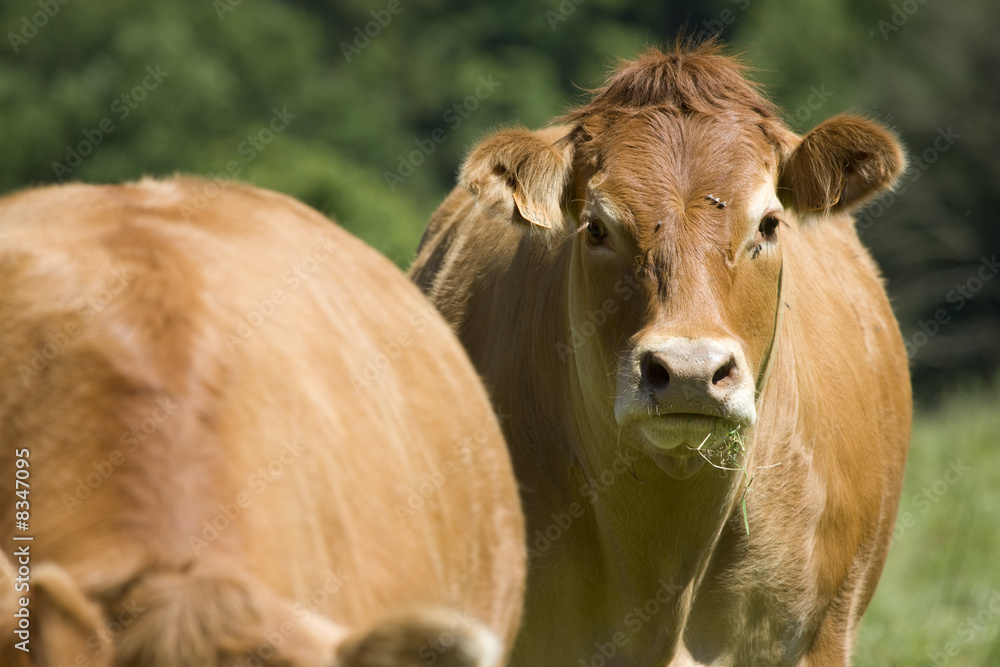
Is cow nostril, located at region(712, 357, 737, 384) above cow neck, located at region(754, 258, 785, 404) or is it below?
above

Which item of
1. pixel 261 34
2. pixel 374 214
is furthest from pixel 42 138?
pixel 374 214

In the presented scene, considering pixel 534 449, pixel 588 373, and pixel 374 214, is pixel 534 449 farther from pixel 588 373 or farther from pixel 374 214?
pixel 374 214

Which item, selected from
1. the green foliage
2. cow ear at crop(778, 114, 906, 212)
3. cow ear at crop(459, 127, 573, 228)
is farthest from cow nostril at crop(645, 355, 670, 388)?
the green foliage

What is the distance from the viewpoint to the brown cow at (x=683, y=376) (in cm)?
325

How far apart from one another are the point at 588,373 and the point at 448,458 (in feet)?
3.74

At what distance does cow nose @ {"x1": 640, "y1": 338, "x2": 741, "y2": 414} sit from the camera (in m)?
2.95

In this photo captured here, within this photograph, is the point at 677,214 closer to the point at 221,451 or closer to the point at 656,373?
the point at 656,373

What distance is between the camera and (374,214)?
10.8 meters

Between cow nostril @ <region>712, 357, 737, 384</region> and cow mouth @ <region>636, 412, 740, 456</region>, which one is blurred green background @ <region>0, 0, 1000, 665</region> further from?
cow nostril @ <region>712, 357, 737, 384</region>

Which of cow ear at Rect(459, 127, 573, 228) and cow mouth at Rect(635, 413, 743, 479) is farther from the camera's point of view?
cow ear at Rect(459, 127, 573, 228)

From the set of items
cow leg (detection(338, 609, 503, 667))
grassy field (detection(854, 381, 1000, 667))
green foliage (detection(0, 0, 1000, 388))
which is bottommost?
green foliage (detection(0, 0, 1000, 388))

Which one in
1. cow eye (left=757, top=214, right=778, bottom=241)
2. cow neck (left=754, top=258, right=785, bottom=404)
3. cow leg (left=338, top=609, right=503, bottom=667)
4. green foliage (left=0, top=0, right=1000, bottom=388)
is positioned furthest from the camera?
green foliage (left=0, top=0, right=1000, bottom=388)

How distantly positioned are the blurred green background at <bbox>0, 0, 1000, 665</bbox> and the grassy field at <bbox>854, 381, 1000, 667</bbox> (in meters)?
0.08

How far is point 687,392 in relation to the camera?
2961mm
